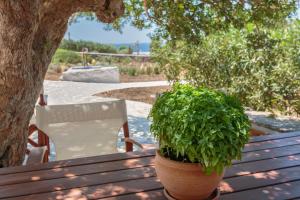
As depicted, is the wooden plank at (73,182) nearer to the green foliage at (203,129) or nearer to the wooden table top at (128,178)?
the wooden table top at (128,178)

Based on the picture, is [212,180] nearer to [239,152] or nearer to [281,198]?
[239,152]

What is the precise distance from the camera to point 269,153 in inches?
75.2

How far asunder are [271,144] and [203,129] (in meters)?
1.08

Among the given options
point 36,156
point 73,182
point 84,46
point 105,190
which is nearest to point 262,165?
point 105,190

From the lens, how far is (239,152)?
122 centimetres

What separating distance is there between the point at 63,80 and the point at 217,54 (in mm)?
6107

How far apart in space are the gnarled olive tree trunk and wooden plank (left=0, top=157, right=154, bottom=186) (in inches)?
30.8

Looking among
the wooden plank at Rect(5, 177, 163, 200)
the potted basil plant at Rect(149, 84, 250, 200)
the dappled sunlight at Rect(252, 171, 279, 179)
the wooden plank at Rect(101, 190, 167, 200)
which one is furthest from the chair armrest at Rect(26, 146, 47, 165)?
the dappled sunlight at Rect(252, 171, 279, 179)

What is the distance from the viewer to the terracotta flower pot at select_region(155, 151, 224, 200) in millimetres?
1216

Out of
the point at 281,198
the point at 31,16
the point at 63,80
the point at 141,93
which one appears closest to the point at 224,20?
the point at 31,16

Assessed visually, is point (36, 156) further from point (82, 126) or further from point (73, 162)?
point (82, 126)

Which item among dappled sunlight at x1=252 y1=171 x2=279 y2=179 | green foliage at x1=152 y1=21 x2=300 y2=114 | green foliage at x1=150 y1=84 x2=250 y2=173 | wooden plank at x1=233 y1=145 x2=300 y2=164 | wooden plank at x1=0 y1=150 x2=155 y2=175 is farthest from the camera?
green foliage at x1=152 y1=21 x2=300 y2=114

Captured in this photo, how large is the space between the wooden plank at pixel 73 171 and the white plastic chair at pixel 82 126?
0.64 m

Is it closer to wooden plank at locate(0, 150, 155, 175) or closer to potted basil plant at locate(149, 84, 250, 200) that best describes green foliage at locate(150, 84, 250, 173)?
potted basil plant at locate(149, 84, 250, 200)
